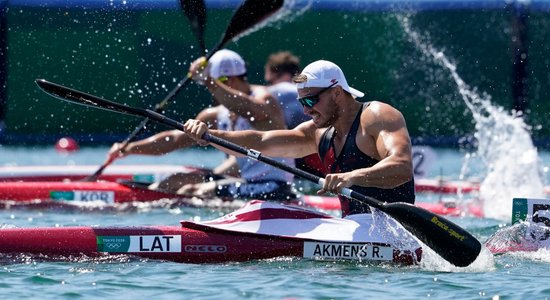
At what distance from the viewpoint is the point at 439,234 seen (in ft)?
23.2

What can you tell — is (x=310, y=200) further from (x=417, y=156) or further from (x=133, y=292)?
(x=133, y=292)

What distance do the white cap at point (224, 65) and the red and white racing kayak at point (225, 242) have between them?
3663 mm

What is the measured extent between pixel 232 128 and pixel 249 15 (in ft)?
3.49

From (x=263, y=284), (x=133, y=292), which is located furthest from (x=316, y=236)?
(x=133, y=292)

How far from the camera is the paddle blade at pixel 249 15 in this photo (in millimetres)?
10484

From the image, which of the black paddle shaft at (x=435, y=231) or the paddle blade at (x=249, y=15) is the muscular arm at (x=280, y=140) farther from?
the paddle blade at (x=249, y=15)

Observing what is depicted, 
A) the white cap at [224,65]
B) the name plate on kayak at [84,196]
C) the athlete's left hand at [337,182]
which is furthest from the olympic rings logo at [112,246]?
the name plate on kayak at [84,196]

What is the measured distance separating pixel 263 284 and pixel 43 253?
1.44 meters

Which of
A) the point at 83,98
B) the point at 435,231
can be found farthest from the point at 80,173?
the point at 435,231

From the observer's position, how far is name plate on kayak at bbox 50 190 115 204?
1122cm

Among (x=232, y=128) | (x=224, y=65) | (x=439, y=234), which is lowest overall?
(x=439, y=234)

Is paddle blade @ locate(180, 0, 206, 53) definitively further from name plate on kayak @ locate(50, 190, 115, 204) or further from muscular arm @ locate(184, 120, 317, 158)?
muscular arm @ locate(184, 120, 317, 158)

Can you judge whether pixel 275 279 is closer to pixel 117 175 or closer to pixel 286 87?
pixel 286 87

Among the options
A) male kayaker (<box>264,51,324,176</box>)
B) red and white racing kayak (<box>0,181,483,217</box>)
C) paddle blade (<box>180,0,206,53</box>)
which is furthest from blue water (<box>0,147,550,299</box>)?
paddle blade (<box>180,0,206,53</box>)
